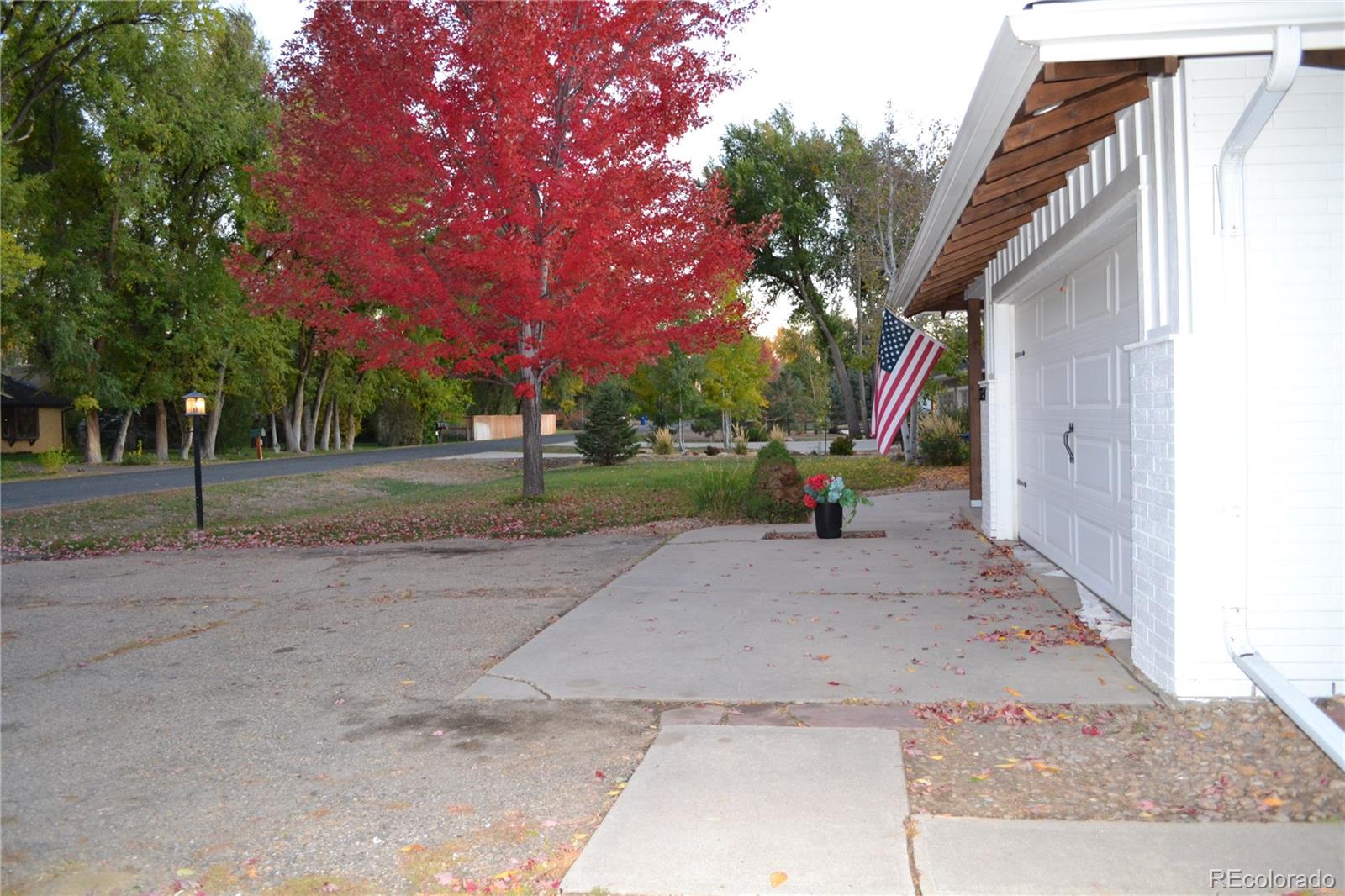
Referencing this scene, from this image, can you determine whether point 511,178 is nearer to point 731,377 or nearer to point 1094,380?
point 1094,380

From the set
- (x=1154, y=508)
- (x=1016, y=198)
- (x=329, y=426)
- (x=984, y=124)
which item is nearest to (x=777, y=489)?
(x=1016, y=198)

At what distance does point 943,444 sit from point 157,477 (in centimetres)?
1921

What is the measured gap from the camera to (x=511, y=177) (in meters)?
12.2

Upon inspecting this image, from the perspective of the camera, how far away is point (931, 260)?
8156 millimetres

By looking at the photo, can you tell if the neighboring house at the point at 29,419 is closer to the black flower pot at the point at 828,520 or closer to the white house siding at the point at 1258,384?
the black flower pot at the point at 828,520

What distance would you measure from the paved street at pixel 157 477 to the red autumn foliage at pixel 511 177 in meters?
9.44

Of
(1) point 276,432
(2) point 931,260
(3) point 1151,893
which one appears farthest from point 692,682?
(1) point 276,432

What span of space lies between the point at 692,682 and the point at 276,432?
43.7 metres

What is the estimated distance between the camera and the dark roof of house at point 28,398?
3969 cm

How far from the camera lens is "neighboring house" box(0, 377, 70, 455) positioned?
130 ft

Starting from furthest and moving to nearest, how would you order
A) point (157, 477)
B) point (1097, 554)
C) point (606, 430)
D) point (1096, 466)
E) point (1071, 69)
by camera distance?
1. point (606, 430)
2. point (157, 477)
3. point (1097, 554)
4. point (1096, 466)
5. point (1071, 69)

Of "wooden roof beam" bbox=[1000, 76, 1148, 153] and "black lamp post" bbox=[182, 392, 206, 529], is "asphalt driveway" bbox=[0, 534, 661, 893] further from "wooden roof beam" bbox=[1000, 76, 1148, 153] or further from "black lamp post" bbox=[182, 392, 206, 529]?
"black lamp post" bbox=[182, 392, 206, 529]

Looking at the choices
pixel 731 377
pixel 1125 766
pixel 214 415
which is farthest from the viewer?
pixel 214 415

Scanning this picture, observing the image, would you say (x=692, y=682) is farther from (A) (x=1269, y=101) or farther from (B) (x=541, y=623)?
(A) (x=1269, y=101)
